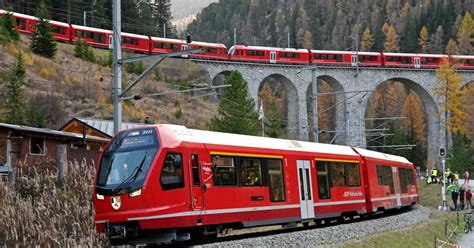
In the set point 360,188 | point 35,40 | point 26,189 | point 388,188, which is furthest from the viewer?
point 35,40

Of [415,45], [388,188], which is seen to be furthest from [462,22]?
[388,188]

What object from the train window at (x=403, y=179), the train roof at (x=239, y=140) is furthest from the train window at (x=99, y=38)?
the train roof at (x=239, y=140)

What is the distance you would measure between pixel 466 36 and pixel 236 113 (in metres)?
86.4

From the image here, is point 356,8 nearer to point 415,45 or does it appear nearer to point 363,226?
point 415,45

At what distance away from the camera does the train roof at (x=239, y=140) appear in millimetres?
12766

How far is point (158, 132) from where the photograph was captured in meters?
12.3

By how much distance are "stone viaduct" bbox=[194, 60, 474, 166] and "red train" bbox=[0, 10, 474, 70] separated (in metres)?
0.81

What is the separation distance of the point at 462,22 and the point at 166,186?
11852cm

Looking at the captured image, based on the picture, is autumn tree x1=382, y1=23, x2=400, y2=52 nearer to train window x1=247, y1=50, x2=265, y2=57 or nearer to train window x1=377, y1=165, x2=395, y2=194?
train window x1=247, y1=50, x2=265, y2=57

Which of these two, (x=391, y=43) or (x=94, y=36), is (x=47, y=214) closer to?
(x=94, y=36)

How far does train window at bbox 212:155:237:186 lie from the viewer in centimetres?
1314

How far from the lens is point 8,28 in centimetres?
5241

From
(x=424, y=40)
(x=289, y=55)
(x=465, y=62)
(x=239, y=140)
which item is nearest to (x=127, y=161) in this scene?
(x=239, y=140)

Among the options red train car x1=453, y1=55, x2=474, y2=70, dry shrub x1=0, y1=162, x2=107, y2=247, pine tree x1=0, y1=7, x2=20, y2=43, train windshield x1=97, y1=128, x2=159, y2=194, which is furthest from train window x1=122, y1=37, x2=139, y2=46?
train windshield x1=97, y1=128, x2=159, y2=194
